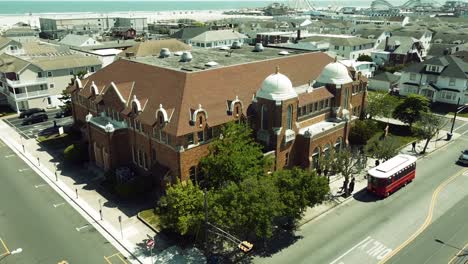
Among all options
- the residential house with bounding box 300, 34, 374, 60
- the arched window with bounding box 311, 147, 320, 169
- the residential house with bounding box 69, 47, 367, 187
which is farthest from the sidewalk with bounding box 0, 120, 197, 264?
the residential house with bounding box 300, 34, 374, 60

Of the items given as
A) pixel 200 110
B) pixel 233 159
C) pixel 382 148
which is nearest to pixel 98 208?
pixel 200 110

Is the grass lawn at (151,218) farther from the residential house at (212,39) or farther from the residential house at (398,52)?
the residential house at (398,52)

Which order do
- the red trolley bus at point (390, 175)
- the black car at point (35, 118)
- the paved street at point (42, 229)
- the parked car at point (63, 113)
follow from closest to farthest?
1. the paved street at point (42, 229)
2. the red trolley bus at point (390, 175)
3. the black car at point (35, 118)
4. the parked car at point (63, 113)

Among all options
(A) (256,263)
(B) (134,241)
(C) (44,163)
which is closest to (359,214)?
(A) (256,263)

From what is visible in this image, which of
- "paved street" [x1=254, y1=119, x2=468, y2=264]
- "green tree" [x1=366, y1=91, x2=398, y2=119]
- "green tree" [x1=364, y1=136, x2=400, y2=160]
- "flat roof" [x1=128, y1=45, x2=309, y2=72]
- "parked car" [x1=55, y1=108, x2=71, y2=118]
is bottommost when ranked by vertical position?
"paved street" [x1=254, y1=119, x2=468, y2=264]

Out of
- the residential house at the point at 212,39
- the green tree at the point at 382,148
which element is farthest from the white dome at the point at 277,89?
the residential house at the point at 212,39

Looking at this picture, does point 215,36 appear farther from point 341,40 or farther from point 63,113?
point 63,113

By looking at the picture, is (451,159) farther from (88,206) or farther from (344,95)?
(88,206)

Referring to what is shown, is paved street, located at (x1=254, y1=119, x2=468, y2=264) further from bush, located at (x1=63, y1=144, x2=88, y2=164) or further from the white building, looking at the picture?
the white building
